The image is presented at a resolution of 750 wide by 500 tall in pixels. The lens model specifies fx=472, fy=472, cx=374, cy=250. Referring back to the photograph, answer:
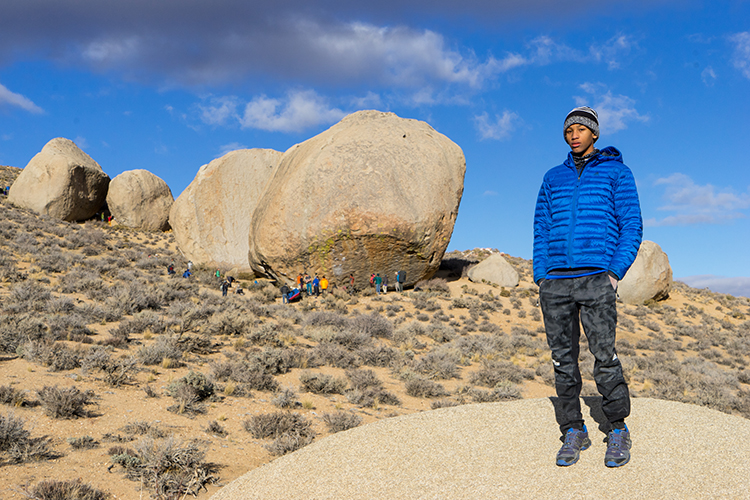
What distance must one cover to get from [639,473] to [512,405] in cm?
175

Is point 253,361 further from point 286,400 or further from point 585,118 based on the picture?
point 585,118

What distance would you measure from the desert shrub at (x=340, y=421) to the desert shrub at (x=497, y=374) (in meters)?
3.95

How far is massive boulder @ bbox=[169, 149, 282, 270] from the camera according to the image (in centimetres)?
2333

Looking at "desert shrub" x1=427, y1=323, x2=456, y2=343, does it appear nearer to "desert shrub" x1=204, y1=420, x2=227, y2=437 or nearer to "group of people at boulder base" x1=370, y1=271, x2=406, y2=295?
"group of people at boulder base" x1=370, y1=271, x2=406, y2=295

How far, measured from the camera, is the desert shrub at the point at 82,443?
16.4ft

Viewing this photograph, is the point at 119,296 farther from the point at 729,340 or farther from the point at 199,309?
the point at 729,340

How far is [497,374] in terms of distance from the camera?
10.2 meters

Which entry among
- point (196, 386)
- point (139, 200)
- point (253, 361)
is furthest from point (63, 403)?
point (139, 200)

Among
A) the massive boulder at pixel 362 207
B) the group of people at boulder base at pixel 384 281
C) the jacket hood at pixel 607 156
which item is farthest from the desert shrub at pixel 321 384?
the group of people at boulder base at pixel 384 281

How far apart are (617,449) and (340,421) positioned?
398 cm

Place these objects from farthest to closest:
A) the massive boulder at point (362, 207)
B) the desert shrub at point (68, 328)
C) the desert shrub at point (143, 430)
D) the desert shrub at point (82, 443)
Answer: the massive boulder at point (362, 207) < the desert shrub at point (68, 328) < the desert shrub at point (143, 430) < the desert shrub at point (82, 443)

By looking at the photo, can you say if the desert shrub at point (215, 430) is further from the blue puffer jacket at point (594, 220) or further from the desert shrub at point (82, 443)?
the blue puffer jacket at point (594, 220)

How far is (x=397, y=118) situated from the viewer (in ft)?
69.8

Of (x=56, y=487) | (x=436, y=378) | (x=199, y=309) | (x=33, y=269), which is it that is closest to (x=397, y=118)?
(x=199, y=309)
